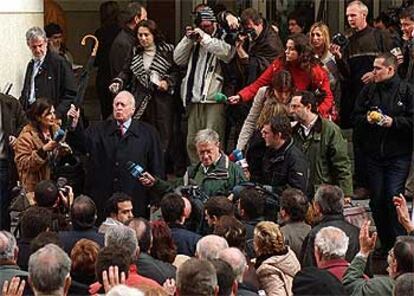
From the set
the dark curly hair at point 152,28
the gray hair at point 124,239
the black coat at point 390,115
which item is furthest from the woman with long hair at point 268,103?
the gray hair at point 124,239

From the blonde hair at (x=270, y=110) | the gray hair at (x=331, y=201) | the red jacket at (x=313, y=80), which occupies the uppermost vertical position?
the red jacket at (x=313, y=80)

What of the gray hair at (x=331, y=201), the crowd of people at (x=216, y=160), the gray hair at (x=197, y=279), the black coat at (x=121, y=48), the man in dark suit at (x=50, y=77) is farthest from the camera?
the black coat at (x=121, y=48)

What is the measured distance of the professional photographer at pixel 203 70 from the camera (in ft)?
41.4

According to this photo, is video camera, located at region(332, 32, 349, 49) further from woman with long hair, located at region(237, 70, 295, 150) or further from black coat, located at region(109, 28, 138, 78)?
black coat, located at region(109, 28, 138, 78)

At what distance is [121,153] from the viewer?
1183 centimetres

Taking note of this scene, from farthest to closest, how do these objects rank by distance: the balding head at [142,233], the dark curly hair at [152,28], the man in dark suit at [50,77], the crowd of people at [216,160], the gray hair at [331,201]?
the dark curly hair at [152,28]
the man in dark suit at [50,77]
the gray hair at [331,201]
the balding head at [142,233]
the crowd of people at [216,160]

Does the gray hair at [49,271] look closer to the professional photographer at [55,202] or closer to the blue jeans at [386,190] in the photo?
the professional photographer at [55,202]

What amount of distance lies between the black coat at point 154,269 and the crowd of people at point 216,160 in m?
0.01

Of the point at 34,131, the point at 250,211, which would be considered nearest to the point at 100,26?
the point at 34,131

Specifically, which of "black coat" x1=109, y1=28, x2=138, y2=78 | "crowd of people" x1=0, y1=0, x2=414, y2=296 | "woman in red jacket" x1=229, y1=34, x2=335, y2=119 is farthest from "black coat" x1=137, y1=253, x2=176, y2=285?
"black coat" x1=109, y1=28, x2=138, y2=78

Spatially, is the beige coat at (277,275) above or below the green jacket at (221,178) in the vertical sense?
below

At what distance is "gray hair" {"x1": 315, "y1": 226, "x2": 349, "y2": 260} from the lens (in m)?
8.88

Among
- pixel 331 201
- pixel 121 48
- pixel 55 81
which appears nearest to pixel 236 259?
pixel 331 201

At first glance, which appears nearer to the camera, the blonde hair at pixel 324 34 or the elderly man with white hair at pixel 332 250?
the elderly man with white hair at pixel 332 250
